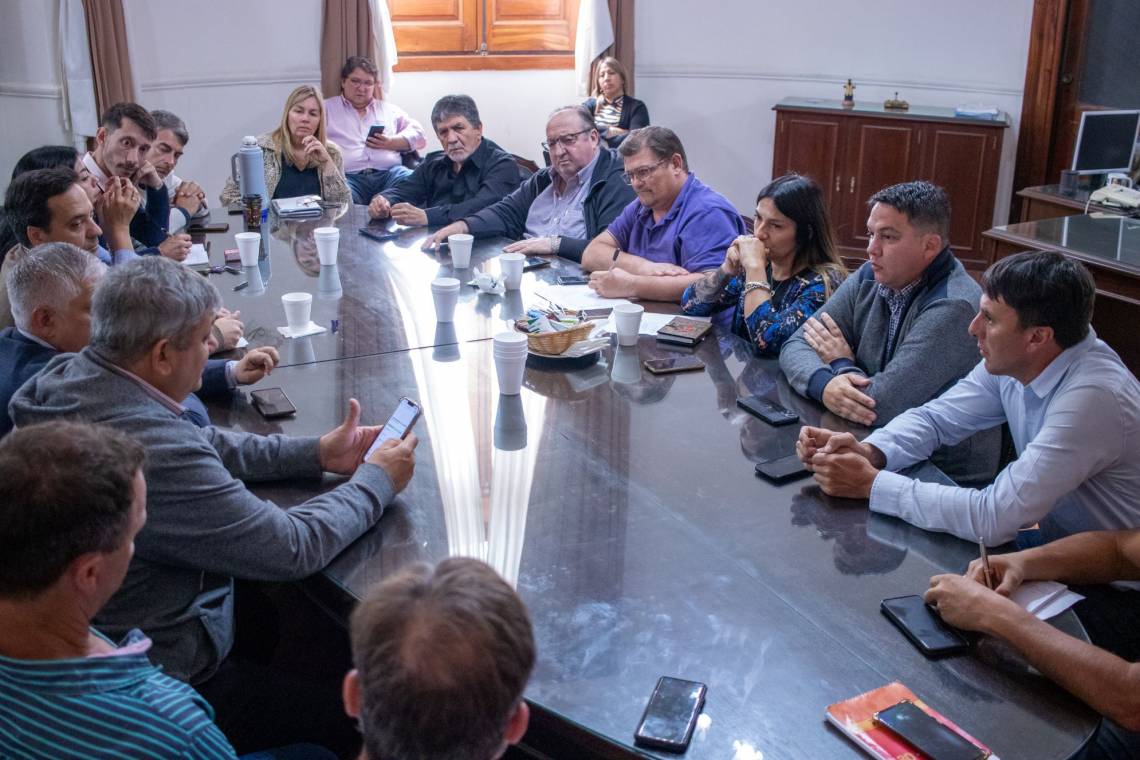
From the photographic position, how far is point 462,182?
4809 mm

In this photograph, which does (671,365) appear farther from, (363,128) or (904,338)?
(363,128)

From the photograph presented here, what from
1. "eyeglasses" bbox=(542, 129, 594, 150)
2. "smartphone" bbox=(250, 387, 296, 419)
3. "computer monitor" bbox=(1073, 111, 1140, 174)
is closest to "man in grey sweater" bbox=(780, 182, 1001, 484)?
"smartphone" bbox=(250, 387, 296, 419)

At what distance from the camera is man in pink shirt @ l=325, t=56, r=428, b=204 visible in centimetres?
629

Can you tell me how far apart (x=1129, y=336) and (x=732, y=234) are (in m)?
1.54

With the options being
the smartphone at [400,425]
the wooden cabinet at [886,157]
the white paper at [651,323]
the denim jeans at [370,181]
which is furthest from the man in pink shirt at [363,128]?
the smartphone at [400,425]

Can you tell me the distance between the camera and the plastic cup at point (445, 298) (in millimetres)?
3053

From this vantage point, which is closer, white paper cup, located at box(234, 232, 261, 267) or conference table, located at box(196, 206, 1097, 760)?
conference table, located at box(196, 206, 1097, 760)

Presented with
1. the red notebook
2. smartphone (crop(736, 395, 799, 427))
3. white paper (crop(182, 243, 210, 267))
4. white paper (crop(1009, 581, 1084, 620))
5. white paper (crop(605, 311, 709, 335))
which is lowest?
white paper (crop(1009, 581, 1084, 620))

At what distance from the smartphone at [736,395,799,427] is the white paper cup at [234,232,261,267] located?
1958mm

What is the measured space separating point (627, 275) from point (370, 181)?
300 cm

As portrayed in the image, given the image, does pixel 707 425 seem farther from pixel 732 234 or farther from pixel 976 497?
pixel 732 234

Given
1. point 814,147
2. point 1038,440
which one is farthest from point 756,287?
point 814,147

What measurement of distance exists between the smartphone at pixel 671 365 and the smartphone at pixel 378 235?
5.88 feet

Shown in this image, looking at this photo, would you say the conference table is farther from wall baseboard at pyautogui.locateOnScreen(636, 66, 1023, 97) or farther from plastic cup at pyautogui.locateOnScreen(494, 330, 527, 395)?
wall baseboard at pyautogui.locateOnScreen(636, 66, 1023, 97)
